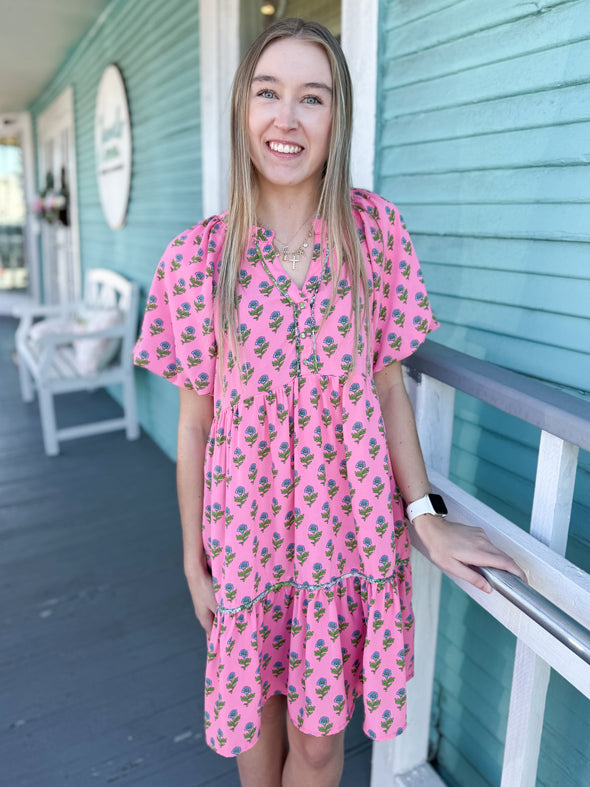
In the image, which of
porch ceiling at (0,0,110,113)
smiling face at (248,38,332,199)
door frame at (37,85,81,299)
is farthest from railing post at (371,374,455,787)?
door frame at (37,85,81,299)

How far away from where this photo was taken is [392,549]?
1101mm

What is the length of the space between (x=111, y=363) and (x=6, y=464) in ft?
3.11

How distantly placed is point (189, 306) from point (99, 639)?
1556mm

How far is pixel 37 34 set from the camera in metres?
4.92

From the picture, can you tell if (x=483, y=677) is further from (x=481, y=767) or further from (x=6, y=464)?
(x=6, y=464)

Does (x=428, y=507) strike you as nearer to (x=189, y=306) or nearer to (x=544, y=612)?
(x=544, y=612)

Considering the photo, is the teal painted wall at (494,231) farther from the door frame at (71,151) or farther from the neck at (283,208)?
the door frame at (71,151)

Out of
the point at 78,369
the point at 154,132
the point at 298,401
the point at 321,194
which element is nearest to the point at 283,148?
the point at 321,194

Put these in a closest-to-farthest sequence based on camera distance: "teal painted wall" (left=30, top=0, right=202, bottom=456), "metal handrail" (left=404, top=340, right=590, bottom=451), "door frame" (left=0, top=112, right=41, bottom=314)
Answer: "metal handrail" (left=404, top=340, right=590, bottom=451) < "teal painted wall" (left=30, top=0, right=202, bottom=456) < "door frame" (left=0, top=112, right=41, bottom=314)

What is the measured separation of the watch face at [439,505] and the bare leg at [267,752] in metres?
0.53

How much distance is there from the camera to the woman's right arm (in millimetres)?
1143

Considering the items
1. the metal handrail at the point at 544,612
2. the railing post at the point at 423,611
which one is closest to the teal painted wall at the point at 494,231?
the railing post at the point at 423,611

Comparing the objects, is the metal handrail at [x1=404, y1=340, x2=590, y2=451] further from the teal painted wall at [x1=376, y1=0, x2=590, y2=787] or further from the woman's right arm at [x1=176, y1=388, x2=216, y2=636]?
the woman's right arm at [x1=176, y1=388, x2=216, y2=636]

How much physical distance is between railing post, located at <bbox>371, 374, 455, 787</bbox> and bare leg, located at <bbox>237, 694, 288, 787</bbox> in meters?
0.35
